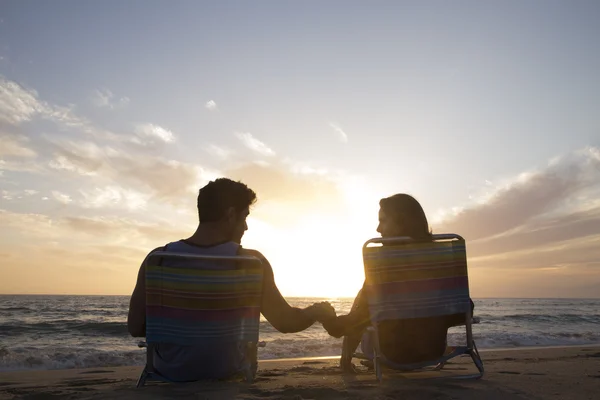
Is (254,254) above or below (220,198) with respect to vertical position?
below

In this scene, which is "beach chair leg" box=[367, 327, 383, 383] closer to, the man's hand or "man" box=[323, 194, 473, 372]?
"man" box=[323, 194, 473, 372]

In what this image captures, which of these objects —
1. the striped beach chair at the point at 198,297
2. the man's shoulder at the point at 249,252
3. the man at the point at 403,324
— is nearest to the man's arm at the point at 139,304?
the striped beach chair at the point at 198,297

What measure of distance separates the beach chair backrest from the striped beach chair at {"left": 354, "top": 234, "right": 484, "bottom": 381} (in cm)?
109

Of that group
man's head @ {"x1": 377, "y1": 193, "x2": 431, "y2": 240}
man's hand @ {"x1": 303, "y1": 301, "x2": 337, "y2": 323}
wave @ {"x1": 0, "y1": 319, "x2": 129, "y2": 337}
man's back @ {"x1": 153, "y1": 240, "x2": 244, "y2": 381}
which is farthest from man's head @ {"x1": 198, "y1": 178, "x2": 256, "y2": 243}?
wave @ {"x1": 0, "y1": 319, "x2": 129, "y2": 337}

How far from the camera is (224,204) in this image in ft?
11.2

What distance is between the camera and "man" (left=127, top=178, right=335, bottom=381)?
3330 mm

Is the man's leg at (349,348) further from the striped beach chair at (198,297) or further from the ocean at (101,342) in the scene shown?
the ocean at (101,342)

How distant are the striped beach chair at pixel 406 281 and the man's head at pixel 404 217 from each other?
152 mm

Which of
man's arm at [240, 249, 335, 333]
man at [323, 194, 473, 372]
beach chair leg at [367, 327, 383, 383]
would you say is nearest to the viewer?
man's arm at [240, 249, 335, 333]

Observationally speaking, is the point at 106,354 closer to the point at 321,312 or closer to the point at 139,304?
the point at 139,304

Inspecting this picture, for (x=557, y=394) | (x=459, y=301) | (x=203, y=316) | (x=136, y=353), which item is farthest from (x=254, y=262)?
(x=136, y=353)

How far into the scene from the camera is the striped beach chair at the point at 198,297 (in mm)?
3248

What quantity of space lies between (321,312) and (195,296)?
104 cm

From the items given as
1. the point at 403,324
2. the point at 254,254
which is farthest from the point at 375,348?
the point at 254,254
